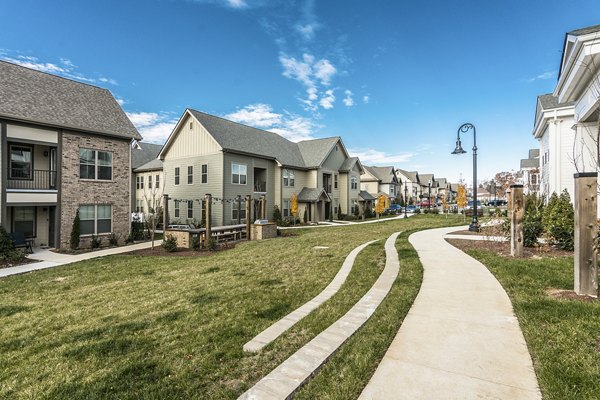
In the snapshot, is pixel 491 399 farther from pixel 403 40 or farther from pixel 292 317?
pixel 403 40

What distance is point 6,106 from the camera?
43.5 feet

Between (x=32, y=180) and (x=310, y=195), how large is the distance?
21083 millimetres

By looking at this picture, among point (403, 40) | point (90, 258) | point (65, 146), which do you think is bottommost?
point (90, 258)

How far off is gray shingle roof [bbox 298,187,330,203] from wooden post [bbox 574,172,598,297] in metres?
24.8

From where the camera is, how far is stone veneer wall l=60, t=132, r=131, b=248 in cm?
1512

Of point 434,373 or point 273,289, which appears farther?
point 273,289

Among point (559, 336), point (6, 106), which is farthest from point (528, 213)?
point (6, 106)

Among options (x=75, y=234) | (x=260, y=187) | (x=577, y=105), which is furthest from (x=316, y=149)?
(x=577, y=105)

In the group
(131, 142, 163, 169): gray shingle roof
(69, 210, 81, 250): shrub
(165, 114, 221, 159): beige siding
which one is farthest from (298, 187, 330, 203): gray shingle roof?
(131, 142, 163, 169): gray shingle roof

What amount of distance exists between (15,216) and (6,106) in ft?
18.2

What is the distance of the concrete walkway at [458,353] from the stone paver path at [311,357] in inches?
23.0

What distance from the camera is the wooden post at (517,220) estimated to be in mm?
8281

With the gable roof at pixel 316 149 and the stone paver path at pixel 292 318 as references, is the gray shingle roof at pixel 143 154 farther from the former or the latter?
the stone paver path at pixel 292 318

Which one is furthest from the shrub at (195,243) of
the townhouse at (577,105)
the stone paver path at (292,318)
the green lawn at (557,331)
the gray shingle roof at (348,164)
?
the gray shingle roof at (348,164)
